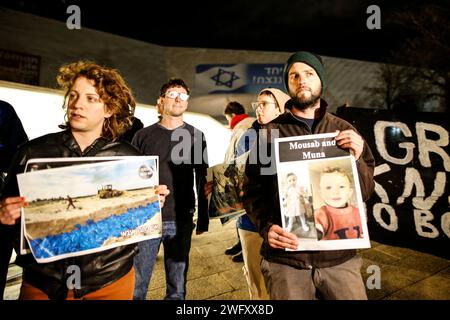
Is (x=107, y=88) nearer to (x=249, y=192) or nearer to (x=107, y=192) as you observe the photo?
(x=107, y=192)

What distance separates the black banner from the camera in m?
3.34

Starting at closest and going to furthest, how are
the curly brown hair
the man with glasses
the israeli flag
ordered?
1. the curly brown hair
2. the man with glasses
3. the israeli flag

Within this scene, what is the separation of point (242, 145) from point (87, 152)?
138 cm

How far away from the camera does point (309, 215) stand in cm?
135

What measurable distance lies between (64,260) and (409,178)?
421 centimetres

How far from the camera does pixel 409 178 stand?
11.6 feet

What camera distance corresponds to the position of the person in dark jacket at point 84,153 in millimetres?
1294

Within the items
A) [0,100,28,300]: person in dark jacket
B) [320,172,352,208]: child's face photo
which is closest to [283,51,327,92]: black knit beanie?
[320,172,352,208]: child's face photo

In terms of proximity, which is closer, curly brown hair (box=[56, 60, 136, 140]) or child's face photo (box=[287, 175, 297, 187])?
child's face photo (box=[287, 175, 297, 187])

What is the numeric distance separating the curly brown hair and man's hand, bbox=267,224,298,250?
1.19 meters

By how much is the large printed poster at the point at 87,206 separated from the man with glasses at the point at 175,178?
2.41ft

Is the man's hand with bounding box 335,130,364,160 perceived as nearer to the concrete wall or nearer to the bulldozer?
the bulldozer
